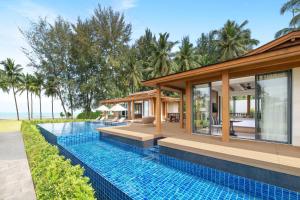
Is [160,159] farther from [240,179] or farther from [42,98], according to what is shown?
[42,98]

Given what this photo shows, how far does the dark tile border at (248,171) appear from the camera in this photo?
Result: 3875 millimetres

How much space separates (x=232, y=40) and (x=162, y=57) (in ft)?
37.4

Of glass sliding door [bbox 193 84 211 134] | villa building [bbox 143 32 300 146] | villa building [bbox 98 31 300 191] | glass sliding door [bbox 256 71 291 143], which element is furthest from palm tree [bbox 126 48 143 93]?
glass sliding door [bbox 256 71 291 143]

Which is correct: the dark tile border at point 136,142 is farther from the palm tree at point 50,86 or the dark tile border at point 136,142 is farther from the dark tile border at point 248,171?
the palm tree at point 50,86

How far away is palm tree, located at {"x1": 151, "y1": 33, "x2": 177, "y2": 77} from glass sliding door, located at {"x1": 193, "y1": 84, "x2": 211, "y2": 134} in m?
20.9

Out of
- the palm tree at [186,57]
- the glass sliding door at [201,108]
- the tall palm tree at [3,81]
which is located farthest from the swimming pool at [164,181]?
the tall palm tree at [3,81]

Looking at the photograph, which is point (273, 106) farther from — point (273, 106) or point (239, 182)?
point (239, 182)

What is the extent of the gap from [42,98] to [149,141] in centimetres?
3283

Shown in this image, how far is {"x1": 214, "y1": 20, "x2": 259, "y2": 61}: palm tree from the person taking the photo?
2725cm

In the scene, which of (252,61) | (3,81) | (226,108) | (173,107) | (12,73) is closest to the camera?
(252,61)

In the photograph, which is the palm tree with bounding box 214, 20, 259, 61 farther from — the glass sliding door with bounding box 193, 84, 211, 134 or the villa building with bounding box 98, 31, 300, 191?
the villa building with bounding box 98, 31, 300, 191

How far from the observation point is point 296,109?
18.9 ft

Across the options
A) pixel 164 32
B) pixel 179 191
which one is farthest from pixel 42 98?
pixel 179 191

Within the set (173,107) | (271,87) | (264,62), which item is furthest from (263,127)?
(173,107)
